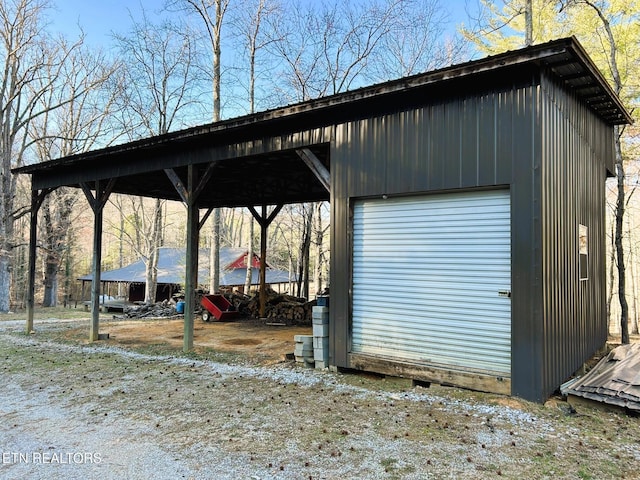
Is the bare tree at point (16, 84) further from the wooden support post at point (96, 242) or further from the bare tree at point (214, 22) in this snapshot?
the wooden support post at point (96, 242)

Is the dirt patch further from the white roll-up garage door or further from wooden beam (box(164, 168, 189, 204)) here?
wooden beam (box(164, 168, 189, 204))

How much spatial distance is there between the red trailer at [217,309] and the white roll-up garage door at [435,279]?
718 cm

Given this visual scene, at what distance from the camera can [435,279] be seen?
5.36 m

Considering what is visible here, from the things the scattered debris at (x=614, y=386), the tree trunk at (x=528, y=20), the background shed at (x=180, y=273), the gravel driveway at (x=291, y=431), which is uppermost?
the tree trunk at (x=528, y=20)

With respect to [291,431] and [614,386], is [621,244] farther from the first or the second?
[291,431]

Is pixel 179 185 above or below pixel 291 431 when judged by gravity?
above

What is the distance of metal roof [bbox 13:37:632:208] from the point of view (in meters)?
4.73

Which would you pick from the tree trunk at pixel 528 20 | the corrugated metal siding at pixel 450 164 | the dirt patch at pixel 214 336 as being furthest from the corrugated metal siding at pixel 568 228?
the tree trunk at pixel 528 20

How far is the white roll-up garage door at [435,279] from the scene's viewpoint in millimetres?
4891

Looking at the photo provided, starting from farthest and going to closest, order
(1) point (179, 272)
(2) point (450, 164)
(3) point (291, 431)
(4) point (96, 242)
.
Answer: (1) point (179, 272) → (4) point (96, 242) → (2) point (450, 164) → (3) point (291, 431)

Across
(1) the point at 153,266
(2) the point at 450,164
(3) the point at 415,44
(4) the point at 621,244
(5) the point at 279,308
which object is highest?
(3) the point at 415,44

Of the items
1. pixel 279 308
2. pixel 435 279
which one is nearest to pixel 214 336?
pixel 279 308

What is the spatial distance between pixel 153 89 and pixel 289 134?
1819cm

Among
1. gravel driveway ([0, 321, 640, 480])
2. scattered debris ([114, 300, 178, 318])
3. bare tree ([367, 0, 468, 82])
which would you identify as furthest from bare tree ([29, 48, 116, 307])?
gravel driveway ([0, 321, 640, 480])
